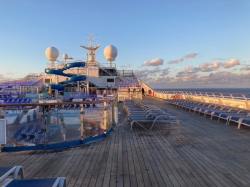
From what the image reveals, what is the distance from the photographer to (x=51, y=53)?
1379 inches

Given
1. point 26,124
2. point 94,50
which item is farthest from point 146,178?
point 94,50

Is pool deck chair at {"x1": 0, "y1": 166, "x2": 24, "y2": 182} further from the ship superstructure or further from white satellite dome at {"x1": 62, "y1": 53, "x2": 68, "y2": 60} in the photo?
white satellite dome at {"x1": 62, "y1": 53, "x2": 68, "y2": 60}

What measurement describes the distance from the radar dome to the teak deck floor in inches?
1213

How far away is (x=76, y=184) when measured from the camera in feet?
9.30

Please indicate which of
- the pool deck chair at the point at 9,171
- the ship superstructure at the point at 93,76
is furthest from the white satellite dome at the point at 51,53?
the pool deck chair at the point at 9,171

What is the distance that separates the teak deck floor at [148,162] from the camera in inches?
117

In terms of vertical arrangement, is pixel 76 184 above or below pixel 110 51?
below

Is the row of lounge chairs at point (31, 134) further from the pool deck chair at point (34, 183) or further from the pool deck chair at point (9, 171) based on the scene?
the pool deck chair at point (34, 183)

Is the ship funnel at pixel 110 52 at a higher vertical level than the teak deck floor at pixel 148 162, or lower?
higher

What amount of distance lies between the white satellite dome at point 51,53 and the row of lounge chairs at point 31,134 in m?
32.9

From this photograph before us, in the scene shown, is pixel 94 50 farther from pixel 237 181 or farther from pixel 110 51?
pixel 237 181

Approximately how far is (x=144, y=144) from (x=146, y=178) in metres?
1.87

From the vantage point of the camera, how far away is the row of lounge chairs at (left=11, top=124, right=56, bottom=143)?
4.50 metres

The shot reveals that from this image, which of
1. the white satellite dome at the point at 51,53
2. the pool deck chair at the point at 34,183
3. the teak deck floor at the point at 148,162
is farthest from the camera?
the white satellite dome at the point at 51,53
